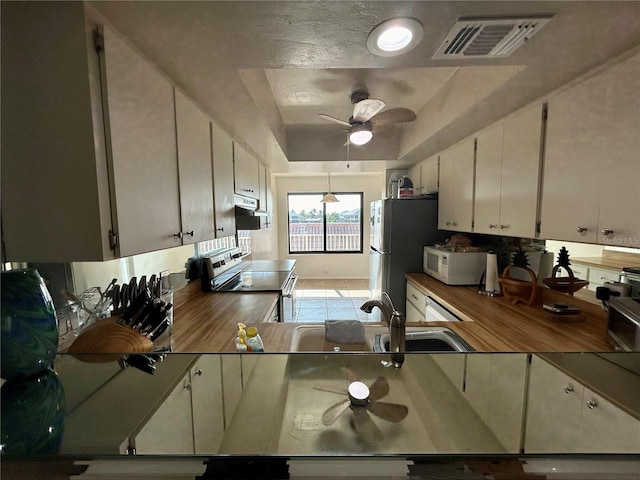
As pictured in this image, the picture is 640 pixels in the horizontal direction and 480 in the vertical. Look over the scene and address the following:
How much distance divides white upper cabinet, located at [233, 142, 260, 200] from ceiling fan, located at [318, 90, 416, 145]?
83cm

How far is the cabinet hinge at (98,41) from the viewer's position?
85 centimetres

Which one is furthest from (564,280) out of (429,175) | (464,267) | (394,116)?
(394,116)

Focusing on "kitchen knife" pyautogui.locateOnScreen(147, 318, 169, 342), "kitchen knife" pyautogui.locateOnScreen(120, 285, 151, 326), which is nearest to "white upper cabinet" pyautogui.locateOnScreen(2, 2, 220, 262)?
"kitchen knife" pyautogui.locateOnScreen(120, 285, 151, 326)

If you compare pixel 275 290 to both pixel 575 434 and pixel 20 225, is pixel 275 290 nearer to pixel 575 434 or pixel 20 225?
pixel 20 225

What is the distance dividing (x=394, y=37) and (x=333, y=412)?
1.25 metres

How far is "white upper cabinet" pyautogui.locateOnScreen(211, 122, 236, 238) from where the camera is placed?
186cm

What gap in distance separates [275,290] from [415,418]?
1.88m

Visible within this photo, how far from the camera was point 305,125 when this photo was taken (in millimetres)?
2998

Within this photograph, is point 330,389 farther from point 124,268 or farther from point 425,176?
point 425,176

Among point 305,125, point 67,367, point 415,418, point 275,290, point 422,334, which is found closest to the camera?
point 415,418

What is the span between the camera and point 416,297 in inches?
108

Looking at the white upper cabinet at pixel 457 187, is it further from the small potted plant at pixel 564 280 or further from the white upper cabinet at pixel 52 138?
the white upper cabinet at pixel 52 138

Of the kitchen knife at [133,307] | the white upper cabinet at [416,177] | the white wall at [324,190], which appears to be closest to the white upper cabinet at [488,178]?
the white upper cabinet at [416,177]

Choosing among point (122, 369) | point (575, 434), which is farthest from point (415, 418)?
point (122, 369)
